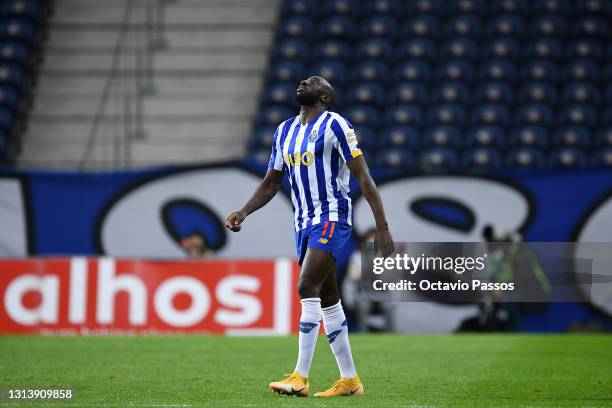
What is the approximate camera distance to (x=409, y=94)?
60.1ft

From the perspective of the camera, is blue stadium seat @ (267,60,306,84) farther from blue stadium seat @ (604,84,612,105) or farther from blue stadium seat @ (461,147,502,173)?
blue stadium seat @ (604,84,612,105)

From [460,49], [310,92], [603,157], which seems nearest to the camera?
[310,92]

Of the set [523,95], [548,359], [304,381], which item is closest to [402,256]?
[304,381]

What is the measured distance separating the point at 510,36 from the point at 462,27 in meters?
0.93

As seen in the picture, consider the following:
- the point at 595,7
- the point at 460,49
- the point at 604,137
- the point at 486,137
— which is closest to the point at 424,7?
the point at 460,49

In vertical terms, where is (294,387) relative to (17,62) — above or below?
below

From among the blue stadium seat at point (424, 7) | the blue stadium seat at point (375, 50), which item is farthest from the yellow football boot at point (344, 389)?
the blue stadium seat at point (424, 7)

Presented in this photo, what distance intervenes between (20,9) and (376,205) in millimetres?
16051

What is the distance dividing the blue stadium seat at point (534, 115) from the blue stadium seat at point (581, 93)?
1.61 ft

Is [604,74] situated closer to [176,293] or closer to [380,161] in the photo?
[380,161]

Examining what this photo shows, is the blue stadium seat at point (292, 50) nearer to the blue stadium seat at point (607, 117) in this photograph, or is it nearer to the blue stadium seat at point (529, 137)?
the blue stadium seat at point (529, 137)

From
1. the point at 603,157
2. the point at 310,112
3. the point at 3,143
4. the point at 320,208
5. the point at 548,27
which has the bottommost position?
the point at 3,143

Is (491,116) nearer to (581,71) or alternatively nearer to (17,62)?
(581,71)

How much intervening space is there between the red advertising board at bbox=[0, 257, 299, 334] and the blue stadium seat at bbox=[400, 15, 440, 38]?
22.6ft
